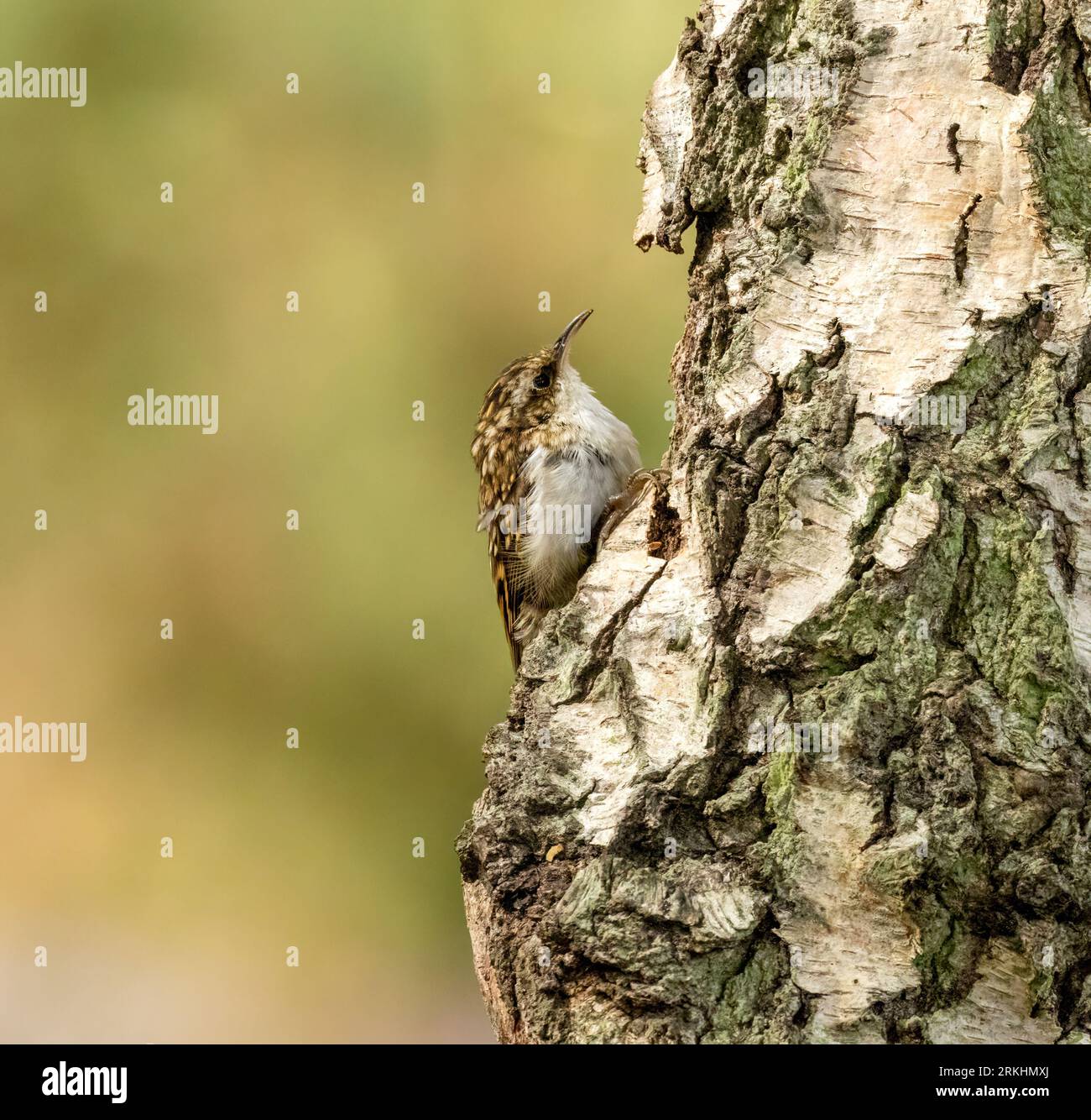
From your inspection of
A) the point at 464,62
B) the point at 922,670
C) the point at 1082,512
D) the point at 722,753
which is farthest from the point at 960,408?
the point at 464,62

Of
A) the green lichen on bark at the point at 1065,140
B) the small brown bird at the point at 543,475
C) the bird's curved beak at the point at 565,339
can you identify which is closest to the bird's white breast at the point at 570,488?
the small brown bird at the point at 543,475

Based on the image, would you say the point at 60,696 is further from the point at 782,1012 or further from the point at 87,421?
the point at 782,1012

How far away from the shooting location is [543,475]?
3943 millimetres

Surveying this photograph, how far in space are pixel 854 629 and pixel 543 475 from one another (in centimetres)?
194

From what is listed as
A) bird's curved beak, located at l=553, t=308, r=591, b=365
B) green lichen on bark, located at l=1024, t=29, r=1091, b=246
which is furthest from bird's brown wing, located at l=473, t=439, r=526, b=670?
green lichen on bark, located at l=1024, t=29, r=1091, b=246

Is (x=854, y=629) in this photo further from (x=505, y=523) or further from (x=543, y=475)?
(x=505, y=523)

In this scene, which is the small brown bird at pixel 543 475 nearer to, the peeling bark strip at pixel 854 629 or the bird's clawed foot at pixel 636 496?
the bird's clawed foot at pixel 636 496

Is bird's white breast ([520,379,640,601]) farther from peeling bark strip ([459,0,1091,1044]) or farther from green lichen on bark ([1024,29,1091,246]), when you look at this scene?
green lichen on bark ([1024,29,1091,246])

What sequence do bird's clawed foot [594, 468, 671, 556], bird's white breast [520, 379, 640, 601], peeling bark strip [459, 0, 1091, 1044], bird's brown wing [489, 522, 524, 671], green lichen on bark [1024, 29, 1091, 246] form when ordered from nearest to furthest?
peeling bark strip [459, 0, 1091, 1044] < green lichen on bark [1024, 29, 1091, 246] < bird's clawed foot [594, 468, 671, 556] < bird's white breast [520, 379, 640, 601] < bird's brown wing [489, 522, 524, 671]

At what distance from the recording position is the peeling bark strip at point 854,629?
201cm

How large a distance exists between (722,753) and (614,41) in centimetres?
438

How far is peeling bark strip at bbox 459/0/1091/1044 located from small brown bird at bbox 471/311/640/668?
53.5 inches

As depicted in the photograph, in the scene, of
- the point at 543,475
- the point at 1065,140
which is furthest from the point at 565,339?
the point at 1065,140

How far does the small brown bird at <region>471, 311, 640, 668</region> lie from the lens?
12.5 feet
